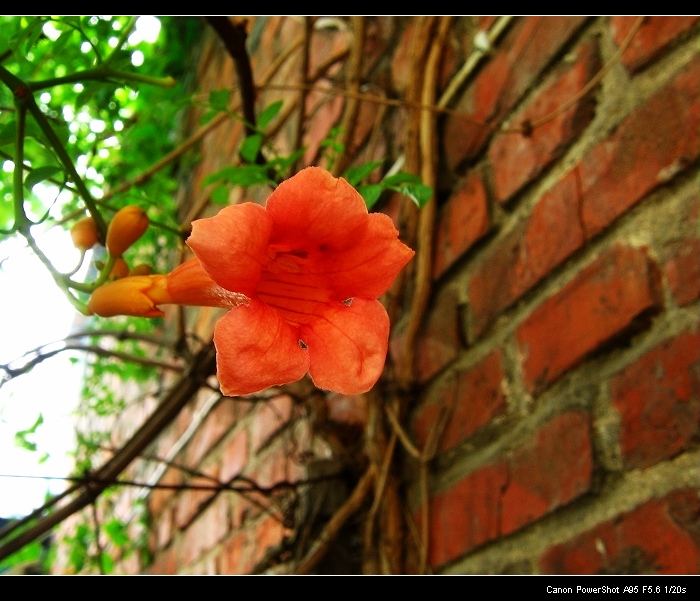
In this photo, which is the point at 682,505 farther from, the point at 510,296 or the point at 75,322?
the point at 75,322

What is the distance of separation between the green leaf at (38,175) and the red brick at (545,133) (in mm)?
574

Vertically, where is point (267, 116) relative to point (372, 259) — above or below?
above

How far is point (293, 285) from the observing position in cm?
51

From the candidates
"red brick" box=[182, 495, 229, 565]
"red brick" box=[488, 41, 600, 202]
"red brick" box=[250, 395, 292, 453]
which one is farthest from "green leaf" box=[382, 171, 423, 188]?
"red brick" box=[182, 495, 229, 565]

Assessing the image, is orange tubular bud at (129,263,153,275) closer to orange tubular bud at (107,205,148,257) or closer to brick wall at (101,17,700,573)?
orange tubular bud at (107,205,148,257)

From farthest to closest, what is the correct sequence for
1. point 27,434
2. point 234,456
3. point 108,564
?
1. point 108,564
2. point 234,456
3. point 27,434

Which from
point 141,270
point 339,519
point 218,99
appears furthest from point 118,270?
point 339,519

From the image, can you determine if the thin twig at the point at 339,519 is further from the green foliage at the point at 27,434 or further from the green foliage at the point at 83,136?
the green foliage at the point at 27,434

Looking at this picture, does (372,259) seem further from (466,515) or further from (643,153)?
(466,515)

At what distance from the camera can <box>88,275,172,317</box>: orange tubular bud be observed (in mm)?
512

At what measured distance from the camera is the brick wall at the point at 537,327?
2.30 ft

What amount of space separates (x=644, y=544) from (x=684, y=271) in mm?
250

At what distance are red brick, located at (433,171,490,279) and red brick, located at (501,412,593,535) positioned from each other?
30 centimetres

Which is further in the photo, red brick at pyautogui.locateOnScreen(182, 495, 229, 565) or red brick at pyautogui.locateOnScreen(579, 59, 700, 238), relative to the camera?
red brick at pyautogui.locateOnScreen(182, 495, 229, 565)
